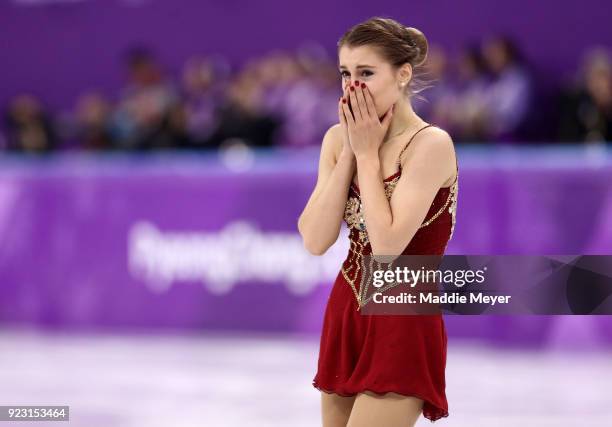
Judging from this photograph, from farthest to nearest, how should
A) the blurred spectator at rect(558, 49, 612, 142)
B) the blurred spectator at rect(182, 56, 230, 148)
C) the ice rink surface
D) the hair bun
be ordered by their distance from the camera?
the blurred spectator at rect(182, 56, 230, 148) < the blurred spectator at rect(558, 49, 612, 142) < the ice rink surface < the hair bun

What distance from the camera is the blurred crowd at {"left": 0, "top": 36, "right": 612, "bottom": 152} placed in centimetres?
1070

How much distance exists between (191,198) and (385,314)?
22.2ft

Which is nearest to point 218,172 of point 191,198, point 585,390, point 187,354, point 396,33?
point 191,198

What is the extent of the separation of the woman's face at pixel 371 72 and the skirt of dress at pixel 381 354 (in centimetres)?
59

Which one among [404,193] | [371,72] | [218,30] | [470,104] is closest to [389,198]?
[404,193]

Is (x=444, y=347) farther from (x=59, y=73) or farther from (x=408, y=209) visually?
(x=59, y=73)

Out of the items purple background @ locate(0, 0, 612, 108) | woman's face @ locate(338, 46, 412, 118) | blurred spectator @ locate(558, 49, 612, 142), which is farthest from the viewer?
purple background @ locate(0, 0, 612, 108)

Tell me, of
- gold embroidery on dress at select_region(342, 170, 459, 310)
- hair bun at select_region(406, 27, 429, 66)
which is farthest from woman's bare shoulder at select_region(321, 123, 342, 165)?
hair bun at select_region(406, 27, 429, 66)

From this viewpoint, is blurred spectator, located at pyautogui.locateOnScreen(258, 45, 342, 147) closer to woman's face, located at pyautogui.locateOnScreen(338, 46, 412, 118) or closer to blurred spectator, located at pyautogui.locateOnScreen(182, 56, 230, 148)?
blurred spectator, located at pyautogui.locateOnScreen(182, 56, 230, 148)

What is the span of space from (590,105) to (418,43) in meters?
7.50

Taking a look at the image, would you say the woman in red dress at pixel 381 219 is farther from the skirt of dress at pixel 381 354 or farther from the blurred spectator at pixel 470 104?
the blurred spectator at pixel 470 104

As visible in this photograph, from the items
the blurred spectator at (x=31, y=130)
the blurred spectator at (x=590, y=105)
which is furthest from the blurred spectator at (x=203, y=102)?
the blurred spectator at (x=590, y=105)

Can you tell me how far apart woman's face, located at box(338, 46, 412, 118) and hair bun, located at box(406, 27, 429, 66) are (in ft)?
0.45

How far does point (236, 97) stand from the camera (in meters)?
11.7
